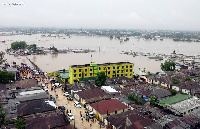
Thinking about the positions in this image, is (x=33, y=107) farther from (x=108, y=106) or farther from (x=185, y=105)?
(x=185, y=105)

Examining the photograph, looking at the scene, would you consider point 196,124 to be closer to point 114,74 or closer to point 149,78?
point 149,78

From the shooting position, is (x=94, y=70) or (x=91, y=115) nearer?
(x=91, y=115)

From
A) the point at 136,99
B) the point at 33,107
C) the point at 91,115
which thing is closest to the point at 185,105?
the point at 136,99

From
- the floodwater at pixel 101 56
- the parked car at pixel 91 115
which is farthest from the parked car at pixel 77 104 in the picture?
the floodwater at pixel 101 56

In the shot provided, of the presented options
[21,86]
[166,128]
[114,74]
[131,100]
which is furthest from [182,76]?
[21,86]

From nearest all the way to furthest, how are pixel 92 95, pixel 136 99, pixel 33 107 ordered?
pixel 33 107, pixel 136 99, pixel 92 95

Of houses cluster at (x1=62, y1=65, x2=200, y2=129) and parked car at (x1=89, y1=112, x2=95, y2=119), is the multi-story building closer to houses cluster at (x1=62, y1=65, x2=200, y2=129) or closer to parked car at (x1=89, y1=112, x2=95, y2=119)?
houses cluster at (x1=62, y1=65, x2=200, y2=129)
